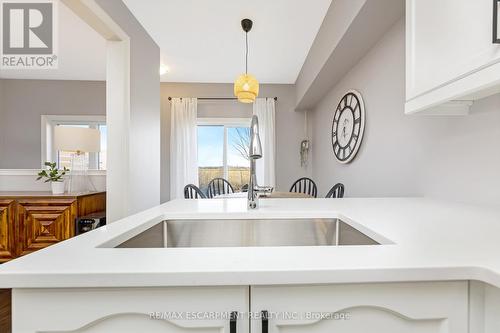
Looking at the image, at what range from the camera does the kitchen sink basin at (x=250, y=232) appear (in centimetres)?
102

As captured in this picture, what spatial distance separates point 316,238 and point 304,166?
3.62 m

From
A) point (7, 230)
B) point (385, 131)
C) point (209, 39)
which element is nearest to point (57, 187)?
point (7, 230)

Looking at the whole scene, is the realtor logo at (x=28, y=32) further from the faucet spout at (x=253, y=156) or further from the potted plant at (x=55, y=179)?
Answer: the faucet spout at (x=253, y=156)

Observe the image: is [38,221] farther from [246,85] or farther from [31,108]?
[31,108]

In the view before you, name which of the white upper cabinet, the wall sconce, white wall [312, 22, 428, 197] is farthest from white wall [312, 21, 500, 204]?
the wall sconce

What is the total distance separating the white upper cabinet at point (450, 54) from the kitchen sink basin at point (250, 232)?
1.99ft

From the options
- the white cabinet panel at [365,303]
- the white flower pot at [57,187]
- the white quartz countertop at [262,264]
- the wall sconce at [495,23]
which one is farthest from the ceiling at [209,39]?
the white cabinet panel at [365,303]

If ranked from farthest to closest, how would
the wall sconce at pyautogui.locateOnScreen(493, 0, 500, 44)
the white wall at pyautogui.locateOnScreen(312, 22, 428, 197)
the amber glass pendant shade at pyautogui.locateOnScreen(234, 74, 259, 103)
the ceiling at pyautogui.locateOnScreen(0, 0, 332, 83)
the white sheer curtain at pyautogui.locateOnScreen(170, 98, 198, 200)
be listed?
1. the white sheer curtain at pyautogui.locateOnScreen(170, 98, 198, 200)
2. the amber glass pendant shade at pyautogui.locateOnScreen(234, 74, 259, 103)
3. the ceiling at pyautogui.locateOnScreen(0, 0, 332, 83)
4. the white wall at pyautogui.locateOnScreen(312, 22, 428, 197)
5. the wall sconce at pyautogui.locateOnScreen(493, 0, 500, 44)

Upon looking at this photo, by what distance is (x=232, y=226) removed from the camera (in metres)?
1.03

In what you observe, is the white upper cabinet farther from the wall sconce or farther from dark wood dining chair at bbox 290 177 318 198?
dark wood dining chair at bbox 290 177 318 198

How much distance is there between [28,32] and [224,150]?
2.96m

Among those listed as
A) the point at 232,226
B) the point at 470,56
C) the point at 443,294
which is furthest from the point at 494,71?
the point at 232,226

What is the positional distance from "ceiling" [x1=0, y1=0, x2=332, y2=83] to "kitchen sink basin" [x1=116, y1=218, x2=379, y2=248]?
220 centimetres

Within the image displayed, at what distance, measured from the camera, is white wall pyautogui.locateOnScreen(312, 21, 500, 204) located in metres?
1.14
